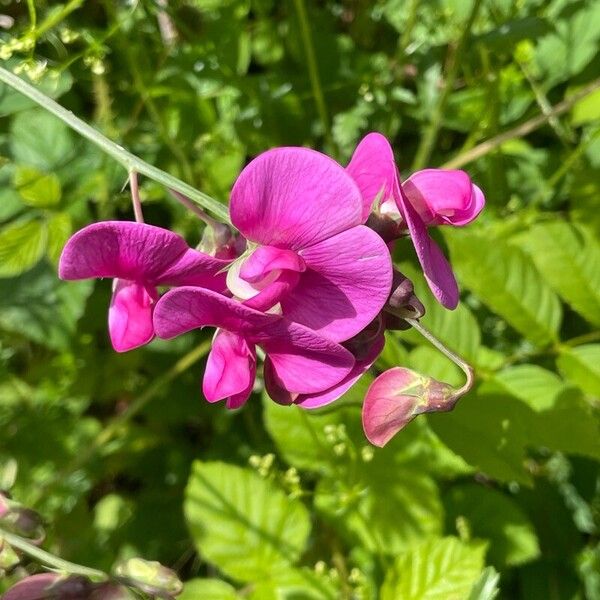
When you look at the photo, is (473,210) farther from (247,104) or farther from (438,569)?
(247,104)

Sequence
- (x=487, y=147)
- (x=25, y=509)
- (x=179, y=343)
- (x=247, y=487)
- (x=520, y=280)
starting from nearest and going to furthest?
(x=25, y=509)
(x=520, y=280)
(x=247, y=487)
(x=487, y=147)
(x=179, y=343)

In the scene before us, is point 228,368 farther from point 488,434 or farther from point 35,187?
point 35,187

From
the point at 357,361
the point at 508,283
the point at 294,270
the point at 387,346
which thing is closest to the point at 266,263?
the point at 294,270

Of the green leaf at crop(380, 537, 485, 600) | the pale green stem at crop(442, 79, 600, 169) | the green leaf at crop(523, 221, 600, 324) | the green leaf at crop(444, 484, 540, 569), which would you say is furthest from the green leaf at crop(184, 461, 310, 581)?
the pale green stem at crop(442, 79, 600, 169)

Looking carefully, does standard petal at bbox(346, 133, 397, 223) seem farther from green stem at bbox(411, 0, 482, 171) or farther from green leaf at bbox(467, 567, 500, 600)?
green stem at bbox(411, 0, 482, 171)

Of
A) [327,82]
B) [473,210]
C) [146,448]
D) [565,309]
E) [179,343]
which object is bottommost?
[146,448]

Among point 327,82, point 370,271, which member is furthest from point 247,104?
point 370,271
